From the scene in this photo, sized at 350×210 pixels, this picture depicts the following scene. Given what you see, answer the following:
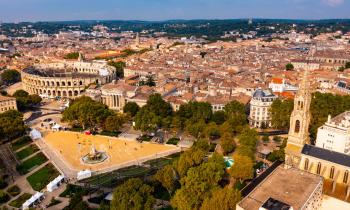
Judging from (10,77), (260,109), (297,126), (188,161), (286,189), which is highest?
(297,126)

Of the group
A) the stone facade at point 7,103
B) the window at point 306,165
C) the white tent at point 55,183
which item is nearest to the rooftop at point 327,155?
the window at point 306,165

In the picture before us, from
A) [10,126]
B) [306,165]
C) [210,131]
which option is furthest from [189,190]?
[10,126]

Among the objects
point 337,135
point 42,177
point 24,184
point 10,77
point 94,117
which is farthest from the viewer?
point 10,77

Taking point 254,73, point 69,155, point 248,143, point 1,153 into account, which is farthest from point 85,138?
point 254,73

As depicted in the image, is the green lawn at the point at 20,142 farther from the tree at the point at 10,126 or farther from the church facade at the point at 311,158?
the church facade at the point at 311,158

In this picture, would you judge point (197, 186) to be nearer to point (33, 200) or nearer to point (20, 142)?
point (33, 200)

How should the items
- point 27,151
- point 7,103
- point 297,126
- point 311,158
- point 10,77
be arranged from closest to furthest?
point 311,158 < point 297,126 < point 27,151 < point 7,103 < point 10,77

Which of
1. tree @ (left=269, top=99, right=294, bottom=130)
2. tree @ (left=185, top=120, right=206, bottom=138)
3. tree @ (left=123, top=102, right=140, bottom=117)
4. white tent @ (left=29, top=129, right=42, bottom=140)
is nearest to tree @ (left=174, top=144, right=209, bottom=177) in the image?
tree @ (left=185, top=120, right=206, bottom=138)
